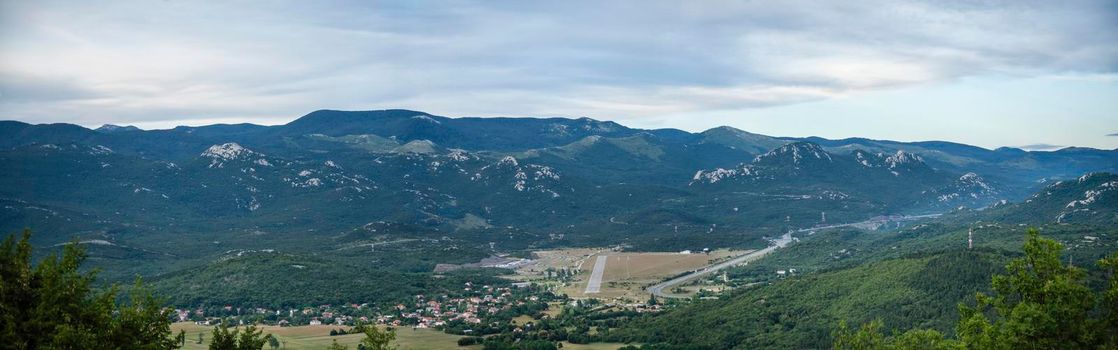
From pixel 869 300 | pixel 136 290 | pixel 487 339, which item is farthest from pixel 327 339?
pixel 136 290

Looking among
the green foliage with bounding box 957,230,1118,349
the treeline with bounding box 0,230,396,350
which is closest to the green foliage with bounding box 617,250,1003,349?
the green foliage with bounding box 957,230,1118,349

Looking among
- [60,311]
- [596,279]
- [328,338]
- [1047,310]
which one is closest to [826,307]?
[328,338]

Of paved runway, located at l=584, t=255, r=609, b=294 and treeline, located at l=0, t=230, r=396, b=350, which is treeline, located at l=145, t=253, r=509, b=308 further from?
treeline, located at l=0, t=230, r=396, b=350

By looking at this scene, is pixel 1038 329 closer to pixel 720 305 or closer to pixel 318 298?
pixel 720 305

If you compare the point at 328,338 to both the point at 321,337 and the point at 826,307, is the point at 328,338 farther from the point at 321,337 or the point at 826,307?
the point at 826,307

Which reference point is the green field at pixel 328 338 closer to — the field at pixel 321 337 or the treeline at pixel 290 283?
the field at pixel 321 337

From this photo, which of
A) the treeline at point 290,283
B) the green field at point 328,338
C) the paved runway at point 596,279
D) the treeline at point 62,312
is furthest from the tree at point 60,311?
the paved runway at point 596,279
